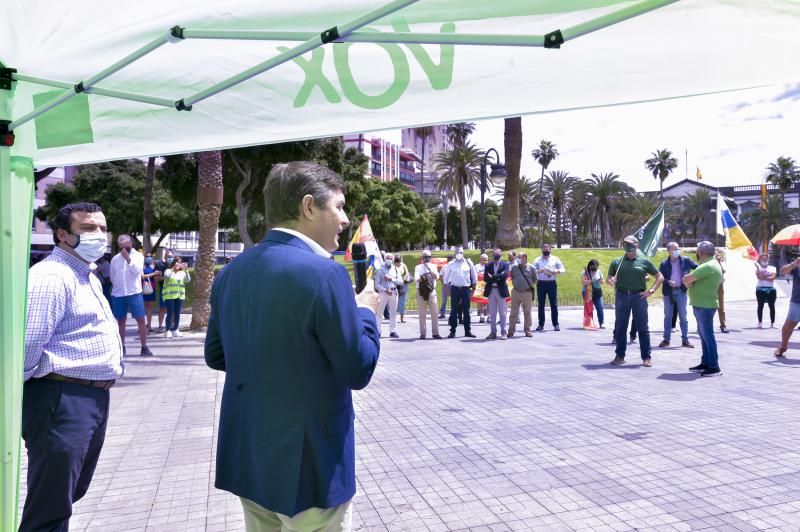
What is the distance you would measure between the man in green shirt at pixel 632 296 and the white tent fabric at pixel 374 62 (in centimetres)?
720

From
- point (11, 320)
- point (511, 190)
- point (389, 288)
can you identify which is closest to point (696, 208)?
point (511, 190)

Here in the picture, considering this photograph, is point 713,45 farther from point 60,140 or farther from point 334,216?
point 60,140

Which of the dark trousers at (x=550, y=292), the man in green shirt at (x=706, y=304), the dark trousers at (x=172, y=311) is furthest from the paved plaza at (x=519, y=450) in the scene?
the dark trousers at (x=550, y=292)

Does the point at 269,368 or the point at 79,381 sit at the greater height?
the point at 269,368

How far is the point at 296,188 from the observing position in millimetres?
1978

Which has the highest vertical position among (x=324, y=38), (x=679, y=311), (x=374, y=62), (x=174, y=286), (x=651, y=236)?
(x=374, y=62)

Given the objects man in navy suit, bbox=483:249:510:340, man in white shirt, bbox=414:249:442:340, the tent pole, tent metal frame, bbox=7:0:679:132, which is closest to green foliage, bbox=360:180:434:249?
man in white shirt, bbox=414:249:442:340

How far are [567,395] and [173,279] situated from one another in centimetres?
929

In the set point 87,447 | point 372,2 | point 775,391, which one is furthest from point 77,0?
point 775,391

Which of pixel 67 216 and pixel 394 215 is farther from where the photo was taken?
pixel 394 215

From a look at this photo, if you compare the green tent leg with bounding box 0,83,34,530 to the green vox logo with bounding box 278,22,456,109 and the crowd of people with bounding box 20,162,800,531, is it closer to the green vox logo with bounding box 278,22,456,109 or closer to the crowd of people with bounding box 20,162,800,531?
the crowd of people with bounding box 20,162,800,531

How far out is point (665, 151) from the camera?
265ft

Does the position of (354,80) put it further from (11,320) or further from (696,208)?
(696,208)

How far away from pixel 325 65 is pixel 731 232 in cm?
1590
